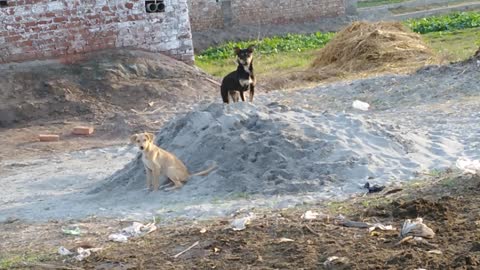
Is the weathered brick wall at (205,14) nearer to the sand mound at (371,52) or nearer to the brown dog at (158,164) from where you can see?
the sand mound at (371,52)

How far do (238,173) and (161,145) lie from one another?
176 cm

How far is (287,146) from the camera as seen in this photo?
10242mm

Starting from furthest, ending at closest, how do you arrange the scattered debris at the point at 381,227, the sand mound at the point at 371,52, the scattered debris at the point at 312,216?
the sand mound at the point at 371,52 < the scattered debris at the point at 312,216 < the scattered debris at the point at 381,227

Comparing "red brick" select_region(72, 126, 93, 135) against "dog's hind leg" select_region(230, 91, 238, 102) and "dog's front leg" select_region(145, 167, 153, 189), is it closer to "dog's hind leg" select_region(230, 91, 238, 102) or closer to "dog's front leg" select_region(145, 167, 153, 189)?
"dog's hind leg" select_region(230, 91, 238, 102)

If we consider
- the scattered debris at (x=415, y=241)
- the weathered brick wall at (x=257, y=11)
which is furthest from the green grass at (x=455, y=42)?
A: the scattered debris at (x=415, y=241)

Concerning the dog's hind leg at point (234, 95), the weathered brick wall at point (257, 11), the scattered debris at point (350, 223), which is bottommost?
the weathered brick wall at point (257, 11)

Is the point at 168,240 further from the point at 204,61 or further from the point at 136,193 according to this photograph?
the point at 204,61

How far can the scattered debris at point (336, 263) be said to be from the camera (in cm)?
689

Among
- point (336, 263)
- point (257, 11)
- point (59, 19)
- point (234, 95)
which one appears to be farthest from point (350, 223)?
point (257, 11)

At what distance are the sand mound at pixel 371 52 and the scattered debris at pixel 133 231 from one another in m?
10.4

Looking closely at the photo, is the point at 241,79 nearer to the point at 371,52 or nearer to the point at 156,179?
the point at 156,179

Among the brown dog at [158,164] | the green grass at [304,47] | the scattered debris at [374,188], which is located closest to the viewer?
the scattered debris at [374,188]

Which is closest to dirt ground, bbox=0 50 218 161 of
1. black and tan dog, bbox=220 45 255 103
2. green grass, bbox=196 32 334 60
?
black and tan dog, bbox=220 45 255 103

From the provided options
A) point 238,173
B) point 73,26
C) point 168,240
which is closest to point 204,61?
point 73,26
